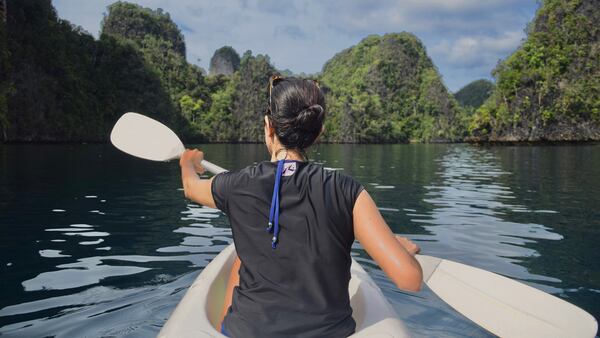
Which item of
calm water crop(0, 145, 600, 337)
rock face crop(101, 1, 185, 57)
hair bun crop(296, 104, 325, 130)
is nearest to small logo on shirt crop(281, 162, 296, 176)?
hair bun crop(296, 104, 325, 130)

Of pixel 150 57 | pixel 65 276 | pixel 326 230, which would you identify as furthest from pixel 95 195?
pixel 150 57

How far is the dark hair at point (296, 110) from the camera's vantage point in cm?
163

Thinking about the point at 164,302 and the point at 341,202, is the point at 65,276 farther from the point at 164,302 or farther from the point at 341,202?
the point at 341,202

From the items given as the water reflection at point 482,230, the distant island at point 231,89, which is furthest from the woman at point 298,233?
the distant island at point 231,89

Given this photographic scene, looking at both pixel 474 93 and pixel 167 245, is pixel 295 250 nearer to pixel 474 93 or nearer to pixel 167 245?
pixel 167 245

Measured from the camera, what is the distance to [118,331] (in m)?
3.01

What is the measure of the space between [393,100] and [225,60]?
A: 6114 cm

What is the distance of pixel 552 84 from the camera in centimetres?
4859

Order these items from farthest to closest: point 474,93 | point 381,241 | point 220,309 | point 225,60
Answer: point 474,93 → point 225,60 → point 220,309 → point 381,241

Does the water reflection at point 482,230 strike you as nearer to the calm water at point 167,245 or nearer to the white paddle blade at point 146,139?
the calm water at point 167,245

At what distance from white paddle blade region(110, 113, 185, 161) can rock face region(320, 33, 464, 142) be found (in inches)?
2779

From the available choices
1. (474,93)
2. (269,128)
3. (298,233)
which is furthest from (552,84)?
(474,93)

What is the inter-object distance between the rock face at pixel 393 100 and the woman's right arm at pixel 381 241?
237 feet

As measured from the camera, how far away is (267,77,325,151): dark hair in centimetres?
163
